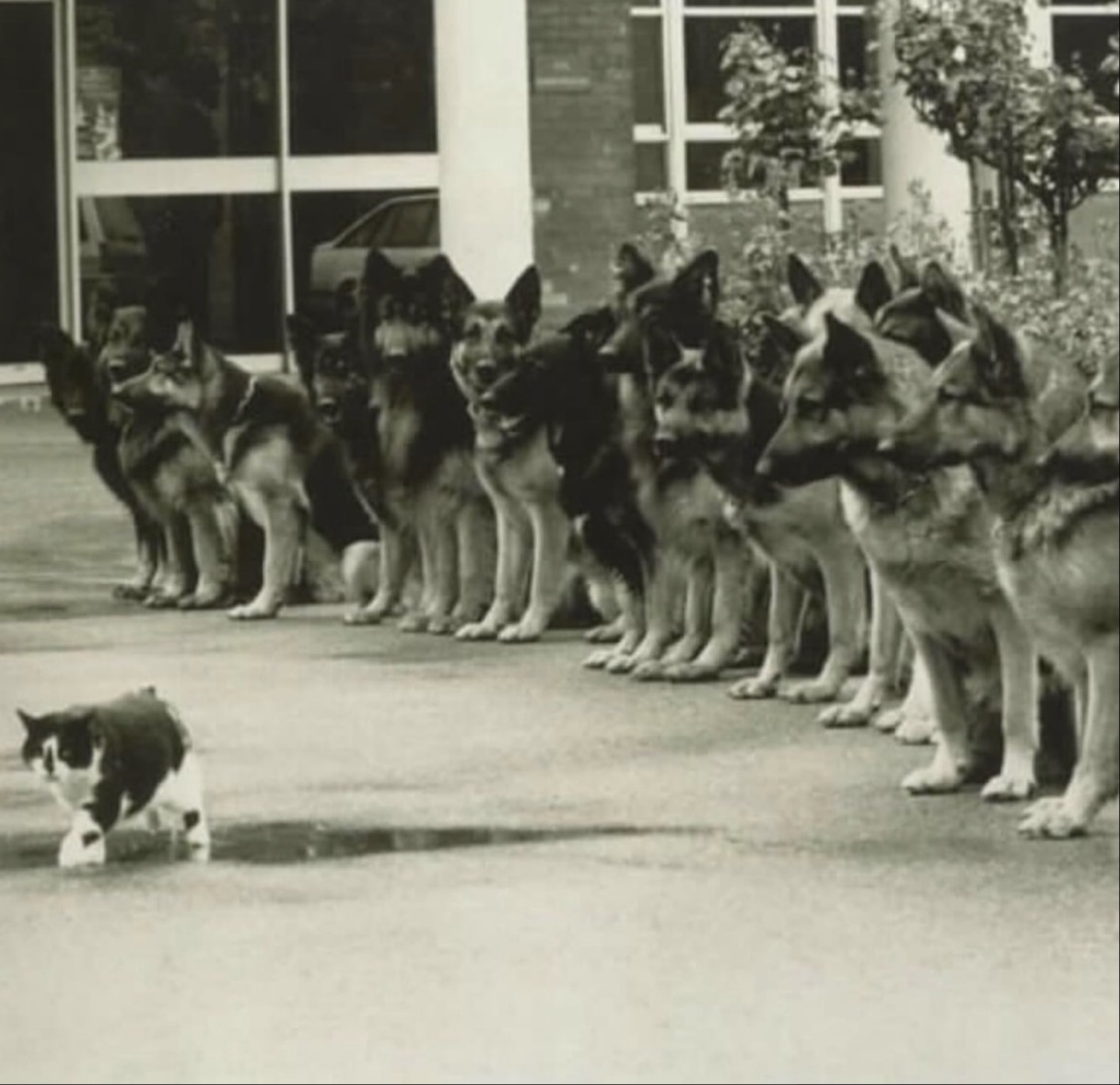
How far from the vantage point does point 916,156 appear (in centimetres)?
400

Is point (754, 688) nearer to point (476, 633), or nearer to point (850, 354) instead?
point (476, 633)

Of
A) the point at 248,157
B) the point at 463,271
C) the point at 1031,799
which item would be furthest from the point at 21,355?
the point at 1031,799

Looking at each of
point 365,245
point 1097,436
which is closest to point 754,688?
point 365,245

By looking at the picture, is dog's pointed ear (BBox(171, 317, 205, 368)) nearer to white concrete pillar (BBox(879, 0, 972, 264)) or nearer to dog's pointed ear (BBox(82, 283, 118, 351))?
dog's pointed ear (BBox(82, 283, 118, 351))

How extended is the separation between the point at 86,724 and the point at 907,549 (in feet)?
3.26

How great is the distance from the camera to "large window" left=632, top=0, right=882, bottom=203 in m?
4.07

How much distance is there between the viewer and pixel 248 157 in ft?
14.1

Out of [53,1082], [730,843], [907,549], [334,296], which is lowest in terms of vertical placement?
[53,1082]

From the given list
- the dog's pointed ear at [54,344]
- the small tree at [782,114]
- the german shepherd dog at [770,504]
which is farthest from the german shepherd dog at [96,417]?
the small tree at [782,114]

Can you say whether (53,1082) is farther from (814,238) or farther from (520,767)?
(814,238)

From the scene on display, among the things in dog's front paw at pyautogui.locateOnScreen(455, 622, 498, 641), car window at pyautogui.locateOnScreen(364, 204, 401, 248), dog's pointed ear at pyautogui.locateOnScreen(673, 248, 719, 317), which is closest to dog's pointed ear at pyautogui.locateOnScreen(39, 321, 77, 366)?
car window at pyautogui.locateOnScreen(364, 204, 401, 248)

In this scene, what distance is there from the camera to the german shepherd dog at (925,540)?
389 centimetres

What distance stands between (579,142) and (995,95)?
4.20 ft

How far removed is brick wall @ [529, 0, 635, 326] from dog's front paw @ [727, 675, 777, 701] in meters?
0.58
